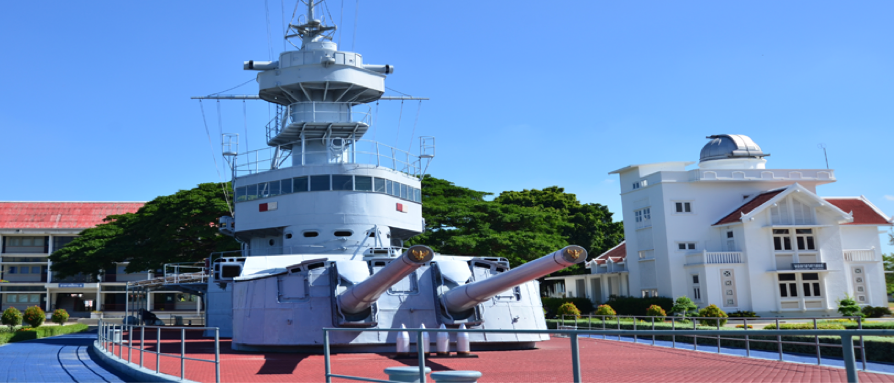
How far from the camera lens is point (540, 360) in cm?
821

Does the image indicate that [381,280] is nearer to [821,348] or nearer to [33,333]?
[821,348]

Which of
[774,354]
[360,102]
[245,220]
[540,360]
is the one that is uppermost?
[360,102]

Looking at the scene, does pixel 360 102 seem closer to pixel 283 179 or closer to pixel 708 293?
pixel 283 179

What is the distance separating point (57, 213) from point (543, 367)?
71.6 m

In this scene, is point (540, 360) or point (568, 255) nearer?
point (540, 360)

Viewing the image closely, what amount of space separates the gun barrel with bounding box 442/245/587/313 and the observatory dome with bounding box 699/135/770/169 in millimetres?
32894

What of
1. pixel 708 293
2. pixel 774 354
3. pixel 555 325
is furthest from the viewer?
pixel 708 293

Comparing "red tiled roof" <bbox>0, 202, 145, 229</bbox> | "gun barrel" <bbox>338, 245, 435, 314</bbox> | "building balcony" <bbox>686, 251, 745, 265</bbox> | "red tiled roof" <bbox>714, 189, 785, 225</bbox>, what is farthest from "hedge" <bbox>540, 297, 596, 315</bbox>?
"red tiled roof" <bbox>0, 202, 145, 229</bbox>

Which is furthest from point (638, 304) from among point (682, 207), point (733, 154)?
point (733, 154)

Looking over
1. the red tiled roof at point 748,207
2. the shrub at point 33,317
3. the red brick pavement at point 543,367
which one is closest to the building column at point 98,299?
the shrub at point 33,317

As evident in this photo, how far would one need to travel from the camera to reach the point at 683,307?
3469 cm

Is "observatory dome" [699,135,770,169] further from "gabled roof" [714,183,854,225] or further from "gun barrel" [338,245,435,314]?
"gun barrel" [338,245,435,314]

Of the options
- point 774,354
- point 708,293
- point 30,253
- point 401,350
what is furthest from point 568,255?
point 30,253

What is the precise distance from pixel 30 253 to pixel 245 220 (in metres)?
54.3
